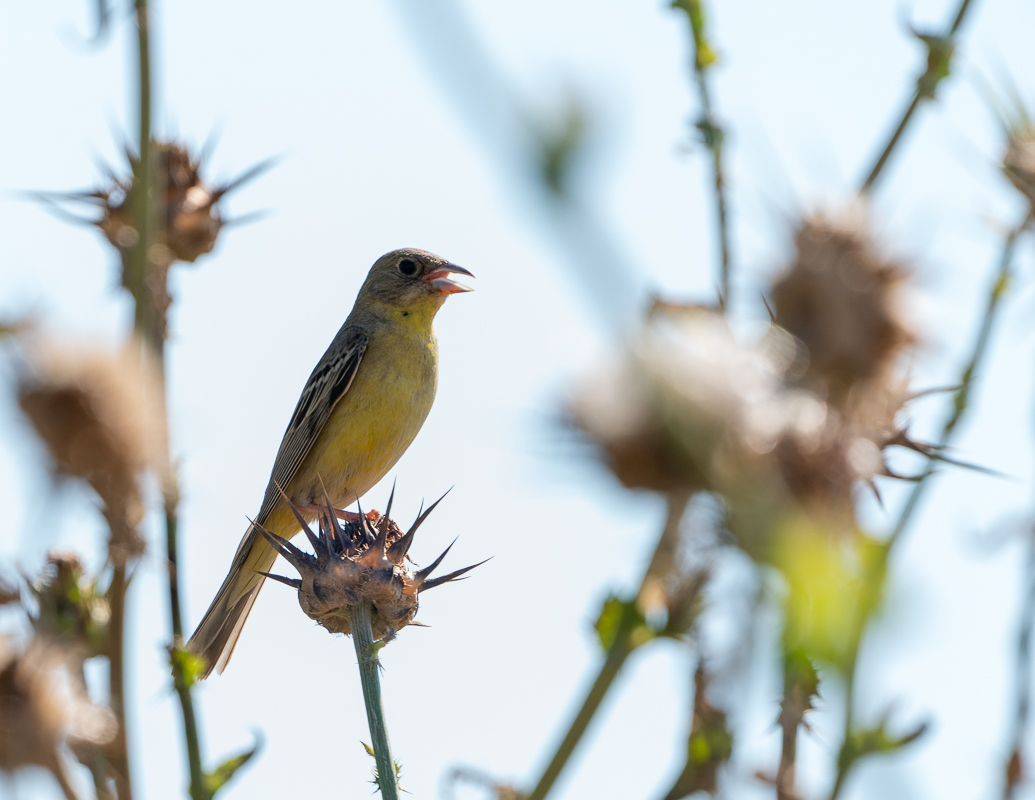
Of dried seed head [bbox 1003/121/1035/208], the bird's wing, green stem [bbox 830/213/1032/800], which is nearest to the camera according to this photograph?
green stem [bbox 830/213/1032/800]

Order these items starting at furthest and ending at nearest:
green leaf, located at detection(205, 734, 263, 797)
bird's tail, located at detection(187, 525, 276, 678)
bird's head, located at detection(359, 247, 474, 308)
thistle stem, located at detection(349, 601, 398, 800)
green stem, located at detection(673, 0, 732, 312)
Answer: bird's head, located at detection(359, 247, 474, 308)
bird's tail, located at detection(187, 525, 276, 678)
green leaf, located at detection(205, 734, 263, 797)
thistle stem, located at detection(349, 601, 398, 800)
green stem, located at detection(673, 0, 732, 312)

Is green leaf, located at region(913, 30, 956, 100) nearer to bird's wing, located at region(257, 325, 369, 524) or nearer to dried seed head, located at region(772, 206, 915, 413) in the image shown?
dried seed head, located at region(772, 206, 915, 413)

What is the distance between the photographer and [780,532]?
1.69 metres

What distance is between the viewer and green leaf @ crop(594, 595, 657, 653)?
2.83 m

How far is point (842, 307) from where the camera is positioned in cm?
247

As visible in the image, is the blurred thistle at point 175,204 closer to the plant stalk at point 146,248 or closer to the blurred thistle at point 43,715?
the plant stalk at point 146,248

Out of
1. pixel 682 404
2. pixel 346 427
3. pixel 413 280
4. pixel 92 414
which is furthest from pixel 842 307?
pixel 413 280

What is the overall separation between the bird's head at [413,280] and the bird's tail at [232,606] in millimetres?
2463

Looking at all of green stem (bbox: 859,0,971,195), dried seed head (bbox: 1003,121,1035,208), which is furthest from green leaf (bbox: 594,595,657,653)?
dried seed head (bbox: 1003,121,1035,208)

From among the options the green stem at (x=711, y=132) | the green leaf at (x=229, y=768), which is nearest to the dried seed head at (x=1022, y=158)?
the green stem at (x=711, y=132)

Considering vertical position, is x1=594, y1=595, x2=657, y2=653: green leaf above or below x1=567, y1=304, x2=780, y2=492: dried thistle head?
above

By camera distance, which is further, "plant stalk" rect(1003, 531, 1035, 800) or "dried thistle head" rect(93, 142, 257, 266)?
"dried thistle head" rect(93, 142, 257, 266)

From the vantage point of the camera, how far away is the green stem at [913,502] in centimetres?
194

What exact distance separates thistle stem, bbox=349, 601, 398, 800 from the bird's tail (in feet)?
13.6
